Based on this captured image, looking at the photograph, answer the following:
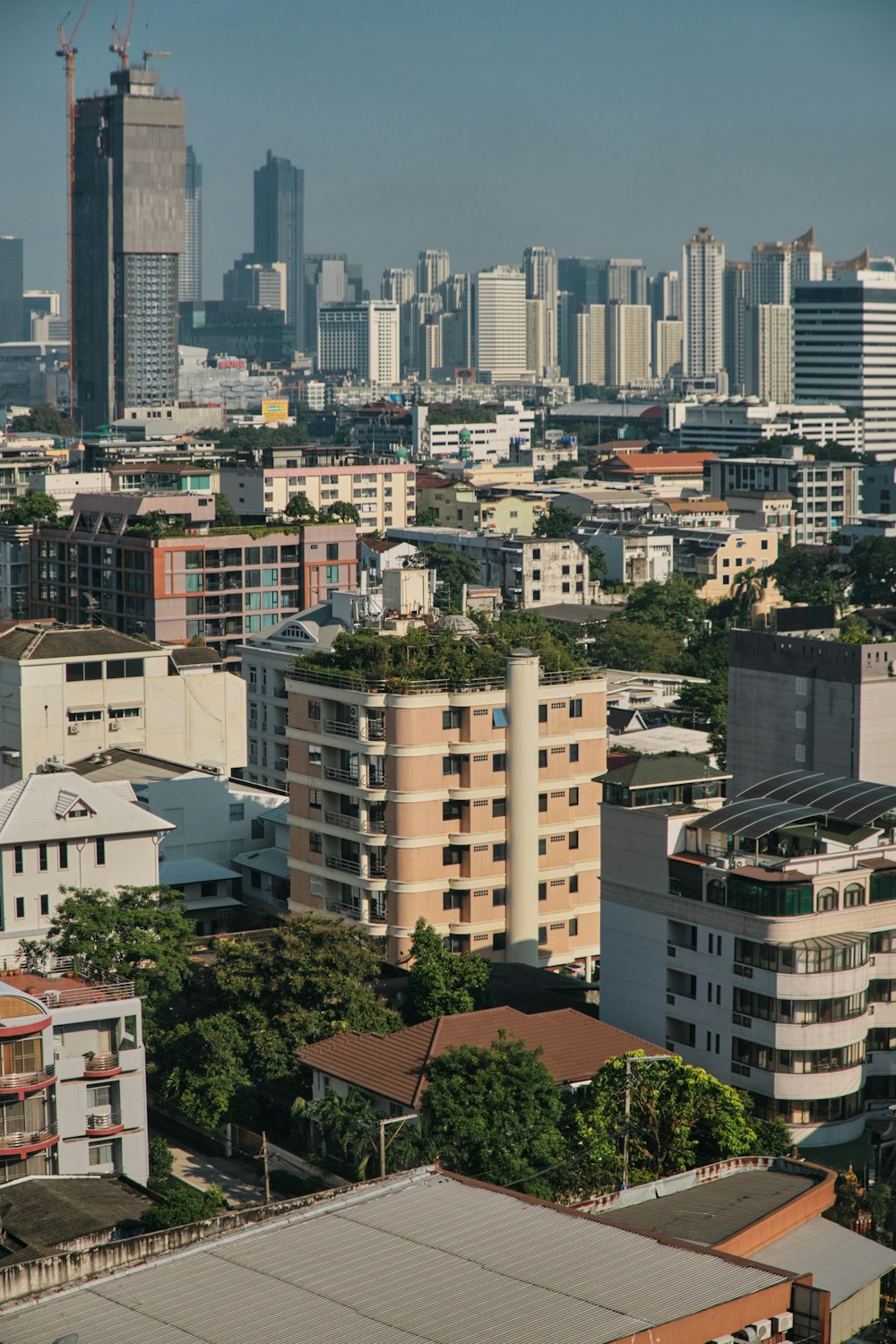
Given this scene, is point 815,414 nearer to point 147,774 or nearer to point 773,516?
point 773,516

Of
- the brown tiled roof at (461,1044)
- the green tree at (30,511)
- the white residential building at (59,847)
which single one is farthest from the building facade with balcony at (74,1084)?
the green tree at (30,511)

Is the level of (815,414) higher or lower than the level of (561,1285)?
higher

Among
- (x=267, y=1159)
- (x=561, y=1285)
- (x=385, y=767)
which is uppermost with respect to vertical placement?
(x=385, y=767)

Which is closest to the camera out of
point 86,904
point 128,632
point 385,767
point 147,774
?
point 86,904

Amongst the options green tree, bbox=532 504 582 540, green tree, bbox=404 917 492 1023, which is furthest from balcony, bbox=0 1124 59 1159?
green tree, bbox=532 504 582 540

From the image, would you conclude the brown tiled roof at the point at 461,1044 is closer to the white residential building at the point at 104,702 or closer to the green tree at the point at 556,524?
the white residential building at the point at 104,702

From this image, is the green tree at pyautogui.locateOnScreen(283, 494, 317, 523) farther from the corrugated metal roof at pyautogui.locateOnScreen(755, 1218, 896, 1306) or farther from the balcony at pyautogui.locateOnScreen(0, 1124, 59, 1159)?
the corrugated metal roof at pyautogui.locateOnScreen(755, 1218, 896, 1306)

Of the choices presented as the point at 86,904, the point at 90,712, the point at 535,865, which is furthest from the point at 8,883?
the point at 90,712
